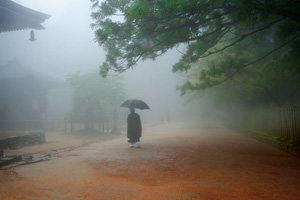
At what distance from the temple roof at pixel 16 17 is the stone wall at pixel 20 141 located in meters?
4.98

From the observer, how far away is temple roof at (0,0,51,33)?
9.09m

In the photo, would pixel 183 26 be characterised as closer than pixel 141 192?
No

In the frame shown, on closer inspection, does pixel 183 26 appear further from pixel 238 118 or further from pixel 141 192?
pixel 238 118

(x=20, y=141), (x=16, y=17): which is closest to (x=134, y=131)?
(x=20, y=141)

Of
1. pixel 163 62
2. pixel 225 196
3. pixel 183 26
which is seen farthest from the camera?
pixel 163 62

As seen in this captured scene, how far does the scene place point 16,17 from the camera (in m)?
10.0

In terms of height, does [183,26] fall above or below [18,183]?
above

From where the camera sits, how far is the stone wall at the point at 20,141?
9.48m

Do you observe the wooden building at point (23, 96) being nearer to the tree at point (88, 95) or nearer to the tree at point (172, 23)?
the tree at point (88, 95)

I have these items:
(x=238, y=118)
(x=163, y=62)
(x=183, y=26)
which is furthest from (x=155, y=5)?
(x=163, y=62)

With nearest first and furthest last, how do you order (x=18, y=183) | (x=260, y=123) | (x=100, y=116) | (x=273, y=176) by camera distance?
(x=18, y=183)
(x=273, y=176)
(x=260, y=123)
(x=100, y=116)

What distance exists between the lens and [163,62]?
56.1 m

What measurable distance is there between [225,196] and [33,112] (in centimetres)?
2046

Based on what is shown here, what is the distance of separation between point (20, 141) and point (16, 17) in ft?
18.4
